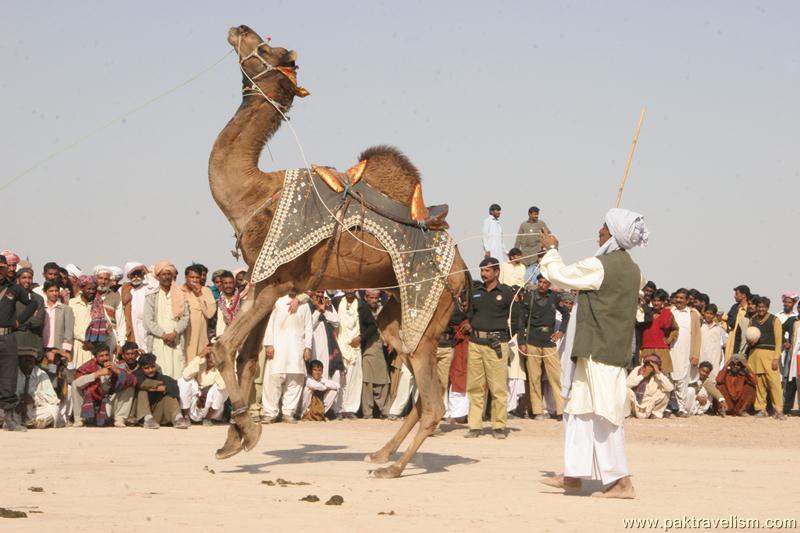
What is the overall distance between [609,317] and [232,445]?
3606 mm


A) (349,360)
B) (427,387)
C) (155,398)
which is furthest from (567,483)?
(349,360)

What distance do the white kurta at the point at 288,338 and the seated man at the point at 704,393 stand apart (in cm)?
714

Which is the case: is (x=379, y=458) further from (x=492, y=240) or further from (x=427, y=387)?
(x=492, y=240)

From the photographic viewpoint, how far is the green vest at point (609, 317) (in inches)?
374

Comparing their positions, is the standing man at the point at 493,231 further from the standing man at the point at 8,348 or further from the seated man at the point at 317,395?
the standing man at the point at 8,348

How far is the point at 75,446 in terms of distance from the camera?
12797 mm

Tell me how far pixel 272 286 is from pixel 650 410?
10.1 metres

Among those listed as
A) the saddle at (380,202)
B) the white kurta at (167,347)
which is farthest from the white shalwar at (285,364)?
the saddle at (380,202)

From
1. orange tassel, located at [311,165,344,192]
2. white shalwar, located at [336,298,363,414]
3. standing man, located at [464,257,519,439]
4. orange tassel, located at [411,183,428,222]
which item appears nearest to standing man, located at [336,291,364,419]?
white shalwar, located at [336,298,363,414]

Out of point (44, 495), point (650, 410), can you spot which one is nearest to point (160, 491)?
point (44, 495)

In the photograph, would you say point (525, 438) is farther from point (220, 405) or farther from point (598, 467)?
point (598, 467)

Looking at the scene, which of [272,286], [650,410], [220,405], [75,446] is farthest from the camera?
[650,410]

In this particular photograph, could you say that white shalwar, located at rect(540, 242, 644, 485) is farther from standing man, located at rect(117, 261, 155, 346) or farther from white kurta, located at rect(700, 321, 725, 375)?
white kurta, located at rect(700, 321, 725, 375)

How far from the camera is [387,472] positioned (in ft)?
35.1
